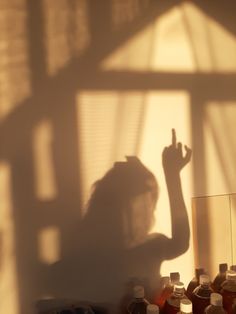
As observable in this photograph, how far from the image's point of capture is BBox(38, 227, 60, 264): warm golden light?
1.14 metres

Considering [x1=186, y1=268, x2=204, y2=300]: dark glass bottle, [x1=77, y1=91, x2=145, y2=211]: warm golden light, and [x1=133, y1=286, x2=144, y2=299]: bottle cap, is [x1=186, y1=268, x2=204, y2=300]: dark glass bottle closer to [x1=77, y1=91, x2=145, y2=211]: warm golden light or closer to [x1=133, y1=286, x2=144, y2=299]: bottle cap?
[x1=133, y1=286, x2=144, y2=299]: bottle cap

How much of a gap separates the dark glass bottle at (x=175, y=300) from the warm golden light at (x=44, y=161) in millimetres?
477

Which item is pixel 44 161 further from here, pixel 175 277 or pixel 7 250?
pixel 175 277

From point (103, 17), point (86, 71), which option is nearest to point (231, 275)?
point (86, 71)

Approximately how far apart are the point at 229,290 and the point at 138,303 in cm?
29

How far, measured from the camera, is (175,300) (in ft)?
3.76

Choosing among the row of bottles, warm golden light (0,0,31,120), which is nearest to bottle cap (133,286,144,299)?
the row of bottles

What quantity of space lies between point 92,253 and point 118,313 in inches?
9.0

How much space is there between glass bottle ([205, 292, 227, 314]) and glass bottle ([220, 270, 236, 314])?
3.0 inches

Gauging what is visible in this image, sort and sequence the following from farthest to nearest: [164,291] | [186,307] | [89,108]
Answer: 1. [164,291]
2. [89,108]
3. [186,307]

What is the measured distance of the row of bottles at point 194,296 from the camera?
3.52ft

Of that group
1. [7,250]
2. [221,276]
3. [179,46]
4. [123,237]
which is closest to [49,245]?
[7,250]

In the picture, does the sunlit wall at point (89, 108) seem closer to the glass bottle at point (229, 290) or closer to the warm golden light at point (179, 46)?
the warm golden light at point (179, 46)

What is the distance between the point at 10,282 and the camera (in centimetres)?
112
